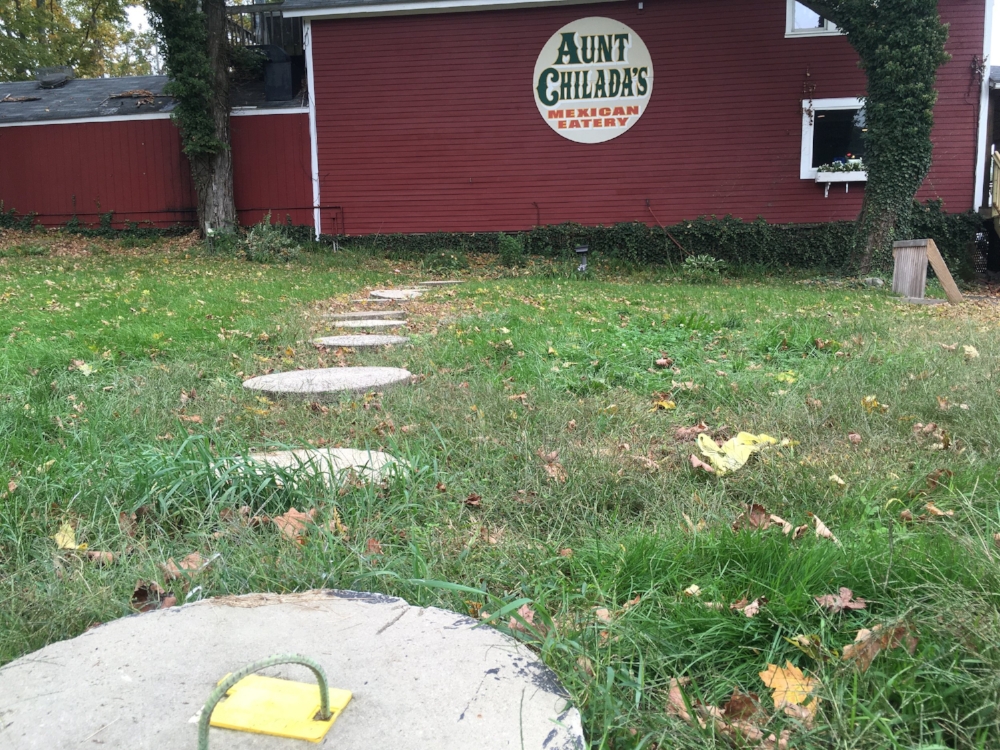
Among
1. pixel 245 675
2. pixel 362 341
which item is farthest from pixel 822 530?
pixel 362 341

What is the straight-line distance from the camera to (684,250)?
14.1 metres

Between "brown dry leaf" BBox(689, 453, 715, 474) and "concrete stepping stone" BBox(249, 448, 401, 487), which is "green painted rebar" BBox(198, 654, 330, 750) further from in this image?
"brown dry leaf" BBox(689, 453, 715, 474)

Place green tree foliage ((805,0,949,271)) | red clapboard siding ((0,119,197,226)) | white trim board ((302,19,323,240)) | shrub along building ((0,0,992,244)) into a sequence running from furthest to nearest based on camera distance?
red clapboard siding ((0,119,197,226)) → white trim board ((302,19,323,240)) → shrub along building ((0,0,992,244)) → green tree foliage ((805,0,949,271))

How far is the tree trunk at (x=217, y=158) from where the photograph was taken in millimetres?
14461

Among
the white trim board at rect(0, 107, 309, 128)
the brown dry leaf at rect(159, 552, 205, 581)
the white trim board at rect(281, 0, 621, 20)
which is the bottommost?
the brown dry leaf at rect(159, 552, 205, 581)

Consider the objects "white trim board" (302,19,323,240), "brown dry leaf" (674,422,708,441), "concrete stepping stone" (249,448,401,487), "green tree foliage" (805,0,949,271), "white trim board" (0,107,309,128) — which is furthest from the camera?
"white trim board" (0,107,309,128)

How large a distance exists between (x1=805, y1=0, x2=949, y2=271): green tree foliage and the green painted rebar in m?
12.7

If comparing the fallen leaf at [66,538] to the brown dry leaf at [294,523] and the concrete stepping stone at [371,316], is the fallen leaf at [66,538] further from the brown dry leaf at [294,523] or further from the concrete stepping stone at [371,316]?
the concrete stepping stone at [371,316]

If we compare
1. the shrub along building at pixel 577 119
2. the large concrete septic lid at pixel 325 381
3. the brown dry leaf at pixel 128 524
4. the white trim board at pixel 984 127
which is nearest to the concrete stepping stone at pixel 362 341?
the large concrete septic lid at pixel 325 381

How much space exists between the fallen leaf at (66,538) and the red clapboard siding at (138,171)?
14140 millimetres

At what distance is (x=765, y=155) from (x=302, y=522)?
1430cm

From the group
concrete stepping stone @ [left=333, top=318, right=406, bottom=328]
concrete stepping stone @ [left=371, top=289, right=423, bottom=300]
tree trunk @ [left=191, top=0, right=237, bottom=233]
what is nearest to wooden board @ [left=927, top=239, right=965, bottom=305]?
concrete stepping stone @ [left=371, top=289, right=423, bottom=300]

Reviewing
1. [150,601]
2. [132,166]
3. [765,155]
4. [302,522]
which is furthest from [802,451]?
[132,166]

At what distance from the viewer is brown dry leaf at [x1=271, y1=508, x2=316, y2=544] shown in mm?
1931
